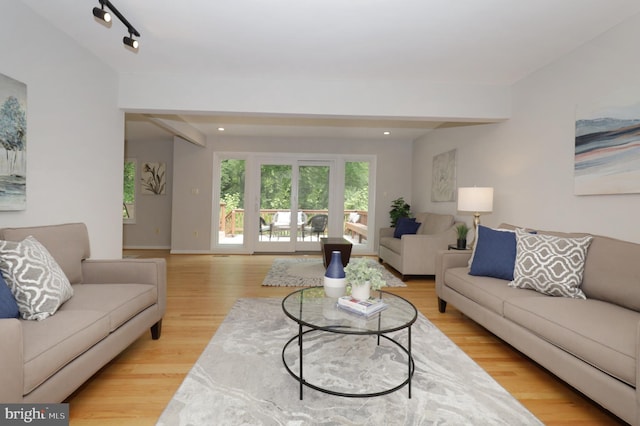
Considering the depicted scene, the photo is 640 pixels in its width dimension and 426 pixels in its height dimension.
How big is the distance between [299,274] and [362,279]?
9.25 ft

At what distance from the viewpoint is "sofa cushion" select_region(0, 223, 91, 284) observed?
A: 199 centimetres

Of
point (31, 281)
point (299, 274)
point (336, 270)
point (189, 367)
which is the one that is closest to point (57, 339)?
point (31, 281)

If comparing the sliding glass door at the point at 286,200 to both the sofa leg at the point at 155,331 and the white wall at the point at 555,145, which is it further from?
the sofa leg at the point at 155,331

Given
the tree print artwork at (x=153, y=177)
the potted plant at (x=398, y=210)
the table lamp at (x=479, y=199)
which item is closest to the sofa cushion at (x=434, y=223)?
the potted plant at (x=398, y=210)

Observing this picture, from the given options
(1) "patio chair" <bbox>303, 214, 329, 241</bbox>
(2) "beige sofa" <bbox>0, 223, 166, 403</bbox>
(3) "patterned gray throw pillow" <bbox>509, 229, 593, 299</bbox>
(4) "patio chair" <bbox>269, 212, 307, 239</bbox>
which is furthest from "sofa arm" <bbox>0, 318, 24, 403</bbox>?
(1) "patio chair" <bbox>303, 214, 329, 241</bbox>

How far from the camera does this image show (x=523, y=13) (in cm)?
224

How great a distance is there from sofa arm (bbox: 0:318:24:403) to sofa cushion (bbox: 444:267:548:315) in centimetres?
260

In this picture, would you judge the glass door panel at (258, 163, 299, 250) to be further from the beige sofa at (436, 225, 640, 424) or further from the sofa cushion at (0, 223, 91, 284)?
the beige sofa at (436, 225, 640, 424)

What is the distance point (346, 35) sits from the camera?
8.46 feet

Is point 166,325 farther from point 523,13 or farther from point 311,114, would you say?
point 523,13

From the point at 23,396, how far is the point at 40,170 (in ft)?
6.09

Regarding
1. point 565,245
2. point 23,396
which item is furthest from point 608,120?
point 23,396

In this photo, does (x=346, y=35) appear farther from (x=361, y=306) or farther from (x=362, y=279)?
(x=361, y=306)

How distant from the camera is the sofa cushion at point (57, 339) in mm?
1267
